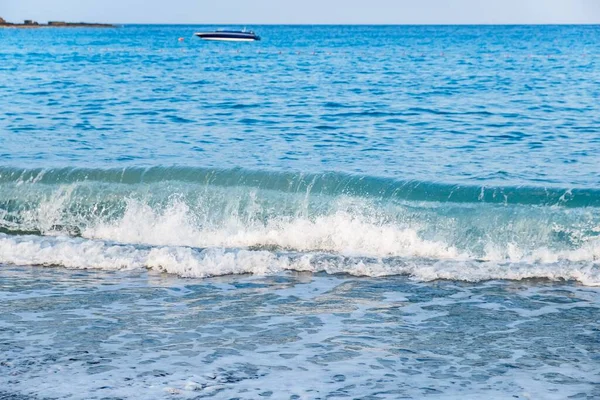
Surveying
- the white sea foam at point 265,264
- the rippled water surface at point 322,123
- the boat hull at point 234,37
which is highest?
the boat hull at point 234,37

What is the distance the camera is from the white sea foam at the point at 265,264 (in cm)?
938

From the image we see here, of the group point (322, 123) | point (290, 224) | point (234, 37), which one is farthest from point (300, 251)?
point (234, 37)

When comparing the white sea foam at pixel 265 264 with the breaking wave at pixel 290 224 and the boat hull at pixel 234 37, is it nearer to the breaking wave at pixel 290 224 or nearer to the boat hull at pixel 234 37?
the breaking wave at pixel 290 224

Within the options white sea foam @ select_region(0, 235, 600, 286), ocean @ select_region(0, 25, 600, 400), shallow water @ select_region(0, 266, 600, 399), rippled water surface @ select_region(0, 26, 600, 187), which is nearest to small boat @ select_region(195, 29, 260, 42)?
rippled water surface @ select_region(0, 26, 600, 187)

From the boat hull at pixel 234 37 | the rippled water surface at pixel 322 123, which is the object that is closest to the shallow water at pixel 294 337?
the rippled water surface at pixel 322 123

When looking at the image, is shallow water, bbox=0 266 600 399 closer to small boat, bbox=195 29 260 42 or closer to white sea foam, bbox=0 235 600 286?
white sea foam, bbox=0 235 600 286

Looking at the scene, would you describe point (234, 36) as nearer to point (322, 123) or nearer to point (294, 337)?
point (322, 123)

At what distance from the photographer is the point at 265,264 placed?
980 centimetres

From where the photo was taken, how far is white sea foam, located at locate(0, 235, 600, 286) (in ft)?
30.8

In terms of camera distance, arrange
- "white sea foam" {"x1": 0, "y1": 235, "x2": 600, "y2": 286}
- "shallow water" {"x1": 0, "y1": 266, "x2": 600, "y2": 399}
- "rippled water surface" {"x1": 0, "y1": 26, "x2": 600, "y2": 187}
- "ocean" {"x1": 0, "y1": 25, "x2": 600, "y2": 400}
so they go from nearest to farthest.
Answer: "shallow water" {"x1": 0, "y1": 266, "x2": 600, "y2": 399}
"ocean" {"x1": 0, "y1": 25, "x2": 600, "y2": 400}
"white sea foam" {"x1": 0, "y1": 235, "x2": 600, "y2": 286}
"rippled water surface" {"x1": 0, "y1": 26, "x2": 600, "y2": 187}

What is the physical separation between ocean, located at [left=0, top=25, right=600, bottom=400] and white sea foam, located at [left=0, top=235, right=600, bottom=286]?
0.03m

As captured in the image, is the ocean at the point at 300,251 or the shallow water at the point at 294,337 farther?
the ocean at the point at 300,251

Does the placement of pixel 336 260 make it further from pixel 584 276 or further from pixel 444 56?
pixel 444 56

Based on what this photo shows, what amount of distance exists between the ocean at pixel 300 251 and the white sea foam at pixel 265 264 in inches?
1.3
